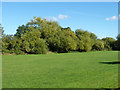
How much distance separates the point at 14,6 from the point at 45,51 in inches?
528

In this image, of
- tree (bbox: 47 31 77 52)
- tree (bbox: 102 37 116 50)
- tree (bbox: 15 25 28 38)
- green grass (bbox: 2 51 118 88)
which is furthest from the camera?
tree (bbox: 102 37 116 50)

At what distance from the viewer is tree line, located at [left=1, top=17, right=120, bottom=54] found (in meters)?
29.2

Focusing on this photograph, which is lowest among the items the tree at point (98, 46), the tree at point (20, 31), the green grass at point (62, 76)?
the green grass at point (62, 76)

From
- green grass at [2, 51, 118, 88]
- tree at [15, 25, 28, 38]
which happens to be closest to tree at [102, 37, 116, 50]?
tree at [15, 25, 28, 38]

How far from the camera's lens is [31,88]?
5.13 meters

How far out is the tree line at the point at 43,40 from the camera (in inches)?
1150

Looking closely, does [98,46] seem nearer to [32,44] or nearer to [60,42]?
[60,42]

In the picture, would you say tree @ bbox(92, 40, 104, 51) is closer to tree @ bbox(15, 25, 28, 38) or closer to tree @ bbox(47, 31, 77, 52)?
tree @ bbox(47, 31, 77, 52)

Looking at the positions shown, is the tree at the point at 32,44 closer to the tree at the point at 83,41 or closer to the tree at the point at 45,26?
the tree at the point at 45,26

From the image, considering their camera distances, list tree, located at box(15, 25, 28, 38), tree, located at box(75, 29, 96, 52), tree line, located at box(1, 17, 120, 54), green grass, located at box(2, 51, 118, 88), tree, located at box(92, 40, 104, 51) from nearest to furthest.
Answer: green grass, located at box(2, 51, 118, 88) → tree line, located at box(1, 17, 120, 54) → tree, located at box(75, 29, 96, 52) → tree, located at box(15, 25, 28, 38) → tree, located at box(92, 40, 104, 51)

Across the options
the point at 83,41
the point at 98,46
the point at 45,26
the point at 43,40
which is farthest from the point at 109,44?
the point at 43,40

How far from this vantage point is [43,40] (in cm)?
3188

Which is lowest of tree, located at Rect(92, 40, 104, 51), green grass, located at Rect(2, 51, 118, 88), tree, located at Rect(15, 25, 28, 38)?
green grass, located at Rect(2, 51, 118, 88)

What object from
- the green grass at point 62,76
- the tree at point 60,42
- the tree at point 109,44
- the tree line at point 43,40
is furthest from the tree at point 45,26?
the green grass at point 62,76
